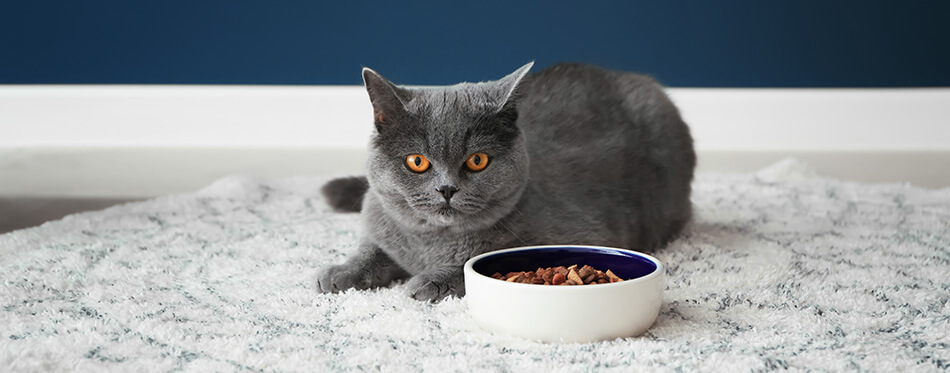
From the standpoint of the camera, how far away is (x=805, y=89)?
274 cm

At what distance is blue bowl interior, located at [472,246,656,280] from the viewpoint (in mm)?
1054

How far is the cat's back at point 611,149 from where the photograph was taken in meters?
1.34

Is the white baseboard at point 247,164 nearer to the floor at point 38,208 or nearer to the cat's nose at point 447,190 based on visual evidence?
the floor at point 38,208

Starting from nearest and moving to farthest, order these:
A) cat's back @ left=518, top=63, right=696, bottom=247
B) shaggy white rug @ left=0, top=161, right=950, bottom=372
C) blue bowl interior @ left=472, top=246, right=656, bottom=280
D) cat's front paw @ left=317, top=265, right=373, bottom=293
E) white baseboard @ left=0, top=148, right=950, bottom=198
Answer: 1. shaggy white rug @ left=0, top=161, right=950, bottom=372
2. blue bowl interior @ left=472, top=246, right=656, bottom=280
3. cat's front paw @ left=317, top=265, right=373, bottom=293
4. cat's back @ left=518, top=63, right=696, bottom=247
5. white baseboard @ left=0, top=148, right=950, bottom=198

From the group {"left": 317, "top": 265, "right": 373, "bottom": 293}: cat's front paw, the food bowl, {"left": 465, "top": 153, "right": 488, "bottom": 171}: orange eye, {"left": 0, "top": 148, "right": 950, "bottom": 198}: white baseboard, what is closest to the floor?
{"left": 0, "top": 148, "right": 950, "bottom": 198}: white baseboard

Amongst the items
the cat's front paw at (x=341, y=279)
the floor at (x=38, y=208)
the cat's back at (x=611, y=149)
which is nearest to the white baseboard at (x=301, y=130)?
the floor at (x=38, y=208)

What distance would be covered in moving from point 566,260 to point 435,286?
194 mm

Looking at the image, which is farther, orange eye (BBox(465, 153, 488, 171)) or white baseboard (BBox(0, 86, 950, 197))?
white baseboard (BBox(0, 86, 950, 197))

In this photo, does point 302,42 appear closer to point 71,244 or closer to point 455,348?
point 71,244

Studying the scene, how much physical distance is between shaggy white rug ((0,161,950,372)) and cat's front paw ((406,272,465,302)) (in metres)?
0.03

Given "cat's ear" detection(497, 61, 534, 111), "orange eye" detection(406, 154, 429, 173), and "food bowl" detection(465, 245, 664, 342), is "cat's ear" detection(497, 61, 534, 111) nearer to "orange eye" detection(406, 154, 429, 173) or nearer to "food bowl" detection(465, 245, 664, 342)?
"orange eye" detection(406, 154, 429, 173)

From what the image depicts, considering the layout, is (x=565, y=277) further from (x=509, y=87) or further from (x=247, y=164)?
(x=247, y=164)

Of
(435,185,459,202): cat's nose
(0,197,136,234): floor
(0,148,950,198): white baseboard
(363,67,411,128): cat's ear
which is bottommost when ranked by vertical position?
(0,197,136,234): floor

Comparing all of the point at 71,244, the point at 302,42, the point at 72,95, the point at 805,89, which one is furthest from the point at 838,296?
the point at 72,95
